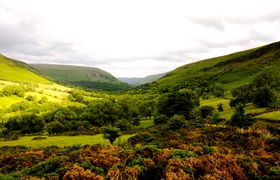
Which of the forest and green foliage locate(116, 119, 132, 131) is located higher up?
the forest

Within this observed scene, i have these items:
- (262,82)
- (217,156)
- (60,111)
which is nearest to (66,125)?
(60,111)

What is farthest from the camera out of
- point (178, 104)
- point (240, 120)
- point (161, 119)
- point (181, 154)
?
point (178, 104)

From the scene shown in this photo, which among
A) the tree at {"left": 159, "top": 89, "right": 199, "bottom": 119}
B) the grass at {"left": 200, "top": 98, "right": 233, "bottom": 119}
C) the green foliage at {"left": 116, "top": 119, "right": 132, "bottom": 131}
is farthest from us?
the green foliage at {"left": 116, "top": 119, "right": 132, "bottom": 131}

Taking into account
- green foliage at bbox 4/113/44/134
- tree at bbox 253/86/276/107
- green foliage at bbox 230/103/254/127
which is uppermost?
tree at bbox 253/86/276/107

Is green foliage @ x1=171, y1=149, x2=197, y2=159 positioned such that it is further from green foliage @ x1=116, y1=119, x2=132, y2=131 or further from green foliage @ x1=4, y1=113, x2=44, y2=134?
green foliage @ x1=4, y1=113, x2=44, y2=134

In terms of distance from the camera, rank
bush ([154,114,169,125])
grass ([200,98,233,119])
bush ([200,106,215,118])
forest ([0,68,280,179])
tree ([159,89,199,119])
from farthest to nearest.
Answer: tree ([159,89,199,119]), bush ([154,114,169,125]), bush ([200,106,215,118]), grass ([200,98,233,119]), forest ([0,68,280,179])

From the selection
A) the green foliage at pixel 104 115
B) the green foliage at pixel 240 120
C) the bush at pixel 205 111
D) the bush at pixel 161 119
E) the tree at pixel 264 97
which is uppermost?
the tree at pixel 264 97

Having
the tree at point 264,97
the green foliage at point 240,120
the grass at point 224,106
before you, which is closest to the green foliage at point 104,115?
the grass at point 224,106

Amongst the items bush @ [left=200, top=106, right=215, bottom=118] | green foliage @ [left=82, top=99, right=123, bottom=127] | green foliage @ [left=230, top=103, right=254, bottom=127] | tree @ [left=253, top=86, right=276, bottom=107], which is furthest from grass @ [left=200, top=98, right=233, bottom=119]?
green foliage @ [left=82, top=99, right=123, bottom=127]

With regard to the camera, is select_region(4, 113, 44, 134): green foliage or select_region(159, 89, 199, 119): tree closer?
select_region(159, 89, 199, 119): tree

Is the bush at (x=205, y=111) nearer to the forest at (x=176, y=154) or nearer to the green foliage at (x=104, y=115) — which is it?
the forest at (x=176, y=154)

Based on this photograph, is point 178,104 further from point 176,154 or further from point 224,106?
point 176,154

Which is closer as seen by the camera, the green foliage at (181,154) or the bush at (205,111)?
the green foliage at (181,154)

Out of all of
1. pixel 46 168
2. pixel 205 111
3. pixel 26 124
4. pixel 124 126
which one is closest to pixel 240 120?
pixel 205 111
